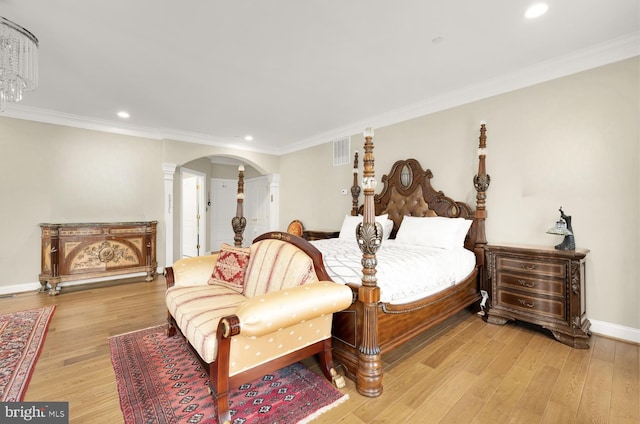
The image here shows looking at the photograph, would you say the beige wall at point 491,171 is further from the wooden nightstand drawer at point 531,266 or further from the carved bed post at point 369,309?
the carved bed post at point 369,309

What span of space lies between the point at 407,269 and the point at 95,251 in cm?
438

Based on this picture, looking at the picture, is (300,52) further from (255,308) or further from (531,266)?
(531,266)

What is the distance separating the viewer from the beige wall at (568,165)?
7.98ft

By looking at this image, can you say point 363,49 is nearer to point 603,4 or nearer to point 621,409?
point 603,4

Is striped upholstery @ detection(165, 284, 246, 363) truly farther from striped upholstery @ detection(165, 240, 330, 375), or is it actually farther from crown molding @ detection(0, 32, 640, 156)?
crown molding @ detection(0, 32, 640, 156)

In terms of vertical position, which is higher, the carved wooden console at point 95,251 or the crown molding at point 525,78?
the crown molding at point 525,78

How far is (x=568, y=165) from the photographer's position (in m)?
2.71

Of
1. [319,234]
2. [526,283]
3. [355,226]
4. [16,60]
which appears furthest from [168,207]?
[526,283]

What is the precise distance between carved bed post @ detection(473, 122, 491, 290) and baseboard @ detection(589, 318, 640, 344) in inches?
36.4

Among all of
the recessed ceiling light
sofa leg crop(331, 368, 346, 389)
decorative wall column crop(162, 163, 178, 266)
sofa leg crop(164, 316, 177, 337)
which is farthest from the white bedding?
decorative wall column crop(162, 163, 178, 266)

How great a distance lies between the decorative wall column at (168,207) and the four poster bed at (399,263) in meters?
2.48

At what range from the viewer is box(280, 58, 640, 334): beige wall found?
2.43 m

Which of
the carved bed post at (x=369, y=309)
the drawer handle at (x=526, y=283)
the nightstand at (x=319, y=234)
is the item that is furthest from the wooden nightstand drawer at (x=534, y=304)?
the nightstand at (x=319, y=234)

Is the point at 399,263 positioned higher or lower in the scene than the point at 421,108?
lower
